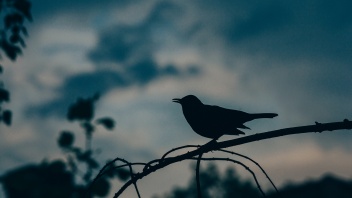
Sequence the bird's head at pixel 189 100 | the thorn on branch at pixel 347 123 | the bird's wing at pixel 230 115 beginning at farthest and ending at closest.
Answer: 1. the bird's head at pixel 189 100
2. the bird's wing at pixel 230 115
3. the thorn on branch at pixel 347 123

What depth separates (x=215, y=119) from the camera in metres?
4.77

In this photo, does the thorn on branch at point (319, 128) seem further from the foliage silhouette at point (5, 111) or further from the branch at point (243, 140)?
the foliage silhouette at point (5, 111)

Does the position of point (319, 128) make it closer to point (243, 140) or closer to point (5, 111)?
point (243, 140)

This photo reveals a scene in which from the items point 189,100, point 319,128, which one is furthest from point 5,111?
point 319,128

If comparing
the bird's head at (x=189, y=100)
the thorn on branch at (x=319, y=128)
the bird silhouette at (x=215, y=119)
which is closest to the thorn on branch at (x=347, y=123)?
the thorn on branch at (x=319, y=128)

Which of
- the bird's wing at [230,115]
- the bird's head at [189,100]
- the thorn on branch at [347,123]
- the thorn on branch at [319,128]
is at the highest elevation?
the bird's head at [189,100]

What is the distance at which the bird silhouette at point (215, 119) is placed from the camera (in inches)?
178

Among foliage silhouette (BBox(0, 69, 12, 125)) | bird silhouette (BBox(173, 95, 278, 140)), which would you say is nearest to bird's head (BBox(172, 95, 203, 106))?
bird silhouette (BBox(173, 95, 278, 140))

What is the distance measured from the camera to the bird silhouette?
178 inches

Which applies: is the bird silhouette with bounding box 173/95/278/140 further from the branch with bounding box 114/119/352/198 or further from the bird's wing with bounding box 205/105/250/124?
the branch with bounding box 114/119/352/198

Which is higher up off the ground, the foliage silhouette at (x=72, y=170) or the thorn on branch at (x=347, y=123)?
the foliage silhouette at (x=72, y=170)

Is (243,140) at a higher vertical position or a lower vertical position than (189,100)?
lower

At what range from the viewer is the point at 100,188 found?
301 inches

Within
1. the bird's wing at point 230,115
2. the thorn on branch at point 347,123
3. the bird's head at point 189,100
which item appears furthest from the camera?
the bird's head at point 189,100
